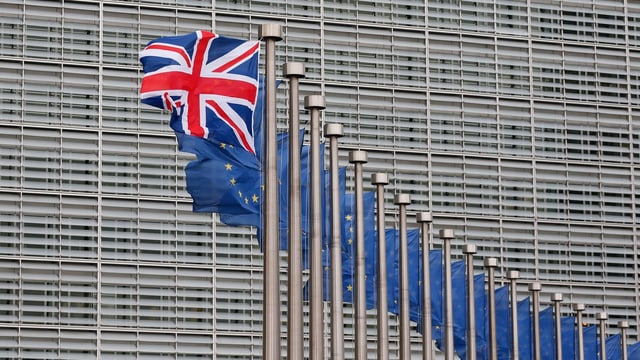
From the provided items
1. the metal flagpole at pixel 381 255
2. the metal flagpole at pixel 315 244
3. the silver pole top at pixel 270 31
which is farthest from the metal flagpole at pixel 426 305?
the silver pole top at pixel 270 31

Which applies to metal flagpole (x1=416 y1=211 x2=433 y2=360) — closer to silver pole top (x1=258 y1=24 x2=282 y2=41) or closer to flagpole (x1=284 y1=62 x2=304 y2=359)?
flagpole (x1=284 y1=62 x2=304 y2=359)

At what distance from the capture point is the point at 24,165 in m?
80.8

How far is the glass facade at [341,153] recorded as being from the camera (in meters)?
80.5

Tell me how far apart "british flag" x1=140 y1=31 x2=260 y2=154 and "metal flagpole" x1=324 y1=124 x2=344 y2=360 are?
21.3 ft

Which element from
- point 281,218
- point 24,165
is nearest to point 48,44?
point 24,165

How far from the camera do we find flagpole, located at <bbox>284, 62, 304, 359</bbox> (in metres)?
37.7

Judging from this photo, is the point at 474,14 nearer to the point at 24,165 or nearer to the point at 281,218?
the point at 24,165

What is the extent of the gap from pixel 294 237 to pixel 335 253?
20.1 ft

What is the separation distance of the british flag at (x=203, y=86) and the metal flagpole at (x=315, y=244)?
9.90 feet

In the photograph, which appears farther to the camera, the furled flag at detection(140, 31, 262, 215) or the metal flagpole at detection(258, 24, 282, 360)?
the furled flag at detection(140, 31, 262, 215)

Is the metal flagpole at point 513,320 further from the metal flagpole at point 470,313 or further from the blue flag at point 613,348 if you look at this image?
the blue flag at point 613,348

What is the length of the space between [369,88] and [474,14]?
7.83 m

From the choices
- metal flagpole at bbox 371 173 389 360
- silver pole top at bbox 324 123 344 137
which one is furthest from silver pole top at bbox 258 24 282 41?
metal flagpole at bbox 371 173 389 360

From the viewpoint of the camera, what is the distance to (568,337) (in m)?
70.0
